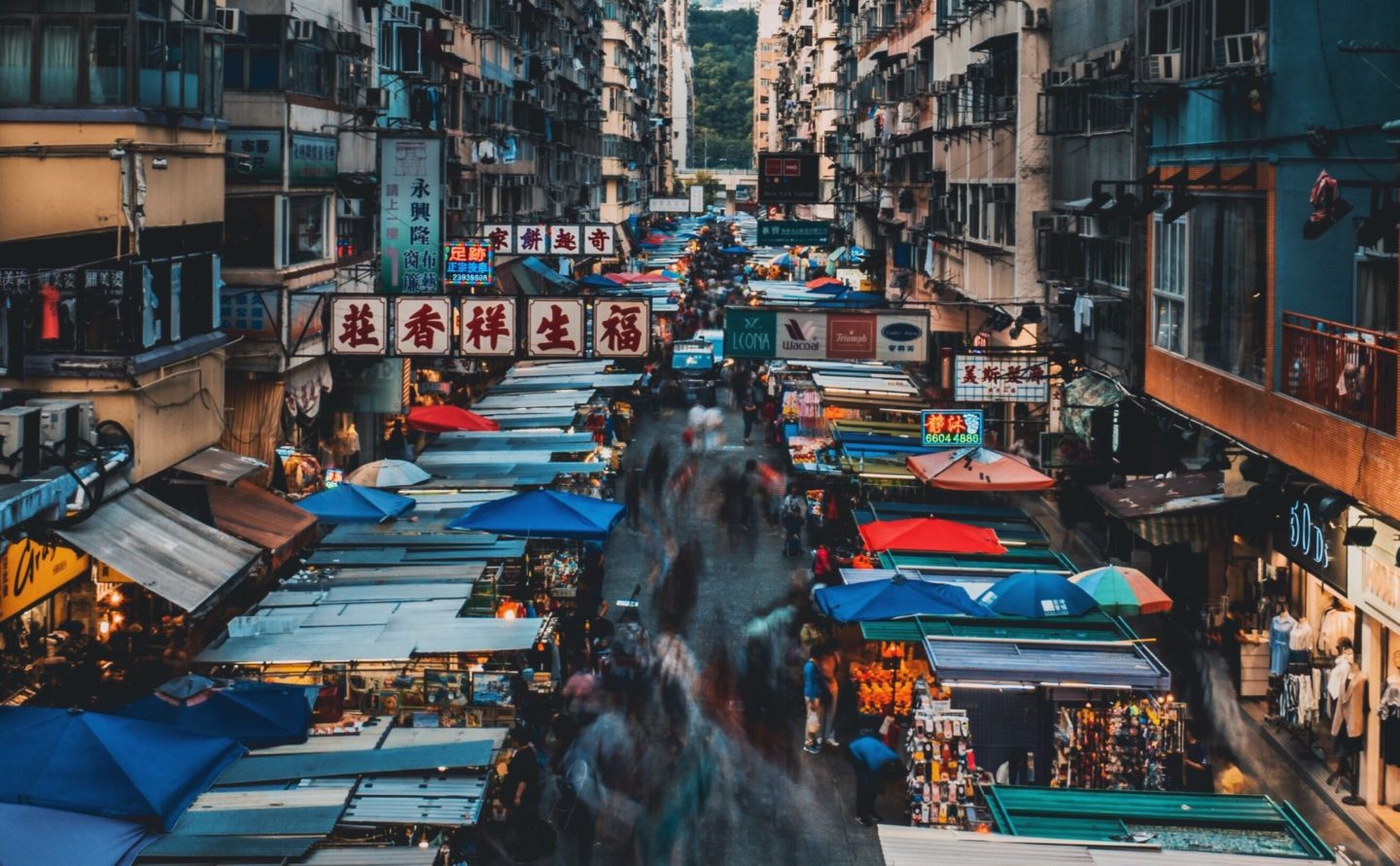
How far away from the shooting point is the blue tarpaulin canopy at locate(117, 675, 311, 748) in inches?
516

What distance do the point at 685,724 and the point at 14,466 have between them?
836cm

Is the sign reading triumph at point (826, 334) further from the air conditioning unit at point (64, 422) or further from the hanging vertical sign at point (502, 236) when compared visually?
the hanging vertical sign at point (502, 236)

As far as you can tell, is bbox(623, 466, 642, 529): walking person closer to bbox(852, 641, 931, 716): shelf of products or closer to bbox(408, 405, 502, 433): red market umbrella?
bbox(408, 405, 502, 433): red market umbrella

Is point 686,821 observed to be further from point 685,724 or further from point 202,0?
point 202,0

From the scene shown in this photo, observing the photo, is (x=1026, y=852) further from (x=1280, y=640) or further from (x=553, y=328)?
(x=553, y=328)

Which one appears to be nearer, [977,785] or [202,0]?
[977,785]

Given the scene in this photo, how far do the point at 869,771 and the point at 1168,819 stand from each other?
496 centimetres

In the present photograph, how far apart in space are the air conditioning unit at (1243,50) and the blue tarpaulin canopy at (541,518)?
10.2 metres

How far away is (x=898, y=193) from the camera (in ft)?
167

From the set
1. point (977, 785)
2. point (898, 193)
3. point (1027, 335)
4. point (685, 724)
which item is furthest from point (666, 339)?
point (977, 785)

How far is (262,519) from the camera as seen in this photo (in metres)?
20.2

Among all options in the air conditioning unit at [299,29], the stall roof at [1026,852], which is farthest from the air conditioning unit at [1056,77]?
the stall roof at [1026,852]

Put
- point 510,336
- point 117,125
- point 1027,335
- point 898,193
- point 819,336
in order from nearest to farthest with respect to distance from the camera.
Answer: point 117,125
point 510,336
point 819,336
point 1027,335
point 898,193

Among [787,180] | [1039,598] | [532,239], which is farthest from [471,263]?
[1039,598]
